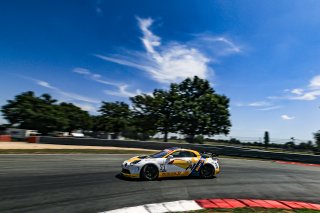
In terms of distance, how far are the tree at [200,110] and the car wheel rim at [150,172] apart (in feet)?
94.4

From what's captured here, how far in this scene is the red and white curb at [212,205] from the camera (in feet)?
22.7

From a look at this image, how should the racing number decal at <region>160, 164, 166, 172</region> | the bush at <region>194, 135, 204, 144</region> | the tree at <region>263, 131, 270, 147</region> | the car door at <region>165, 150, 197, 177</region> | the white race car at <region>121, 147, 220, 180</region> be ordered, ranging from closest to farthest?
the white race car at <region>121, 147, 220, 180</region> → the racing number decal at <region>160, 164, 166, 172</region> → the car door at <region>165, 150, 197, 177</region> → the tree at <region>263, 131, 270, 147</region> → the bush at <region>194, 135, 204, 144</region>

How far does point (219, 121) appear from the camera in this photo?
41562mm

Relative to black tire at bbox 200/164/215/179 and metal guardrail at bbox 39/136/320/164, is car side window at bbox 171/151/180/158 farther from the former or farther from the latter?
metal guardrail at bbox 39/136/320/164

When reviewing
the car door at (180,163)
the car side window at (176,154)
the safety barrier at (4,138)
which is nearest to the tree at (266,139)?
the car door at (180,163)

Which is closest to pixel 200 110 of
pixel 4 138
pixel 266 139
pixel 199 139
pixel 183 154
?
pixel 199 139

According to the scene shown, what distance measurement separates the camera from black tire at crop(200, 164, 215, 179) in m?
12.0

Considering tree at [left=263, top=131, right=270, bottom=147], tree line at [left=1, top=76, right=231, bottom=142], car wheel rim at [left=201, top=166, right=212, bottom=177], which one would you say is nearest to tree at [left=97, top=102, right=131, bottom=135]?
tree line at [left=1, top=76, right=231, bottom=142]

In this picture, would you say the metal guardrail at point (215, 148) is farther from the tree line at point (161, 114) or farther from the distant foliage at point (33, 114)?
the distant foliage at point (33, 114)

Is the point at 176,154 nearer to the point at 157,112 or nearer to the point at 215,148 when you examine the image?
the point at 215,148

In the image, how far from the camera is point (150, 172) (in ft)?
35.6

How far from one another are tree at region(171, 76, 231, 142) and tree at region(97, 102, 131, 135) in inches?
774

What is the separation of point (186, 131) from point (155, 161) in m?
30.5

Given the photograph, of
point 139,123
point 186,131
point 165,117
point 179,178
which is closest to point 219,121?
point 186,131
